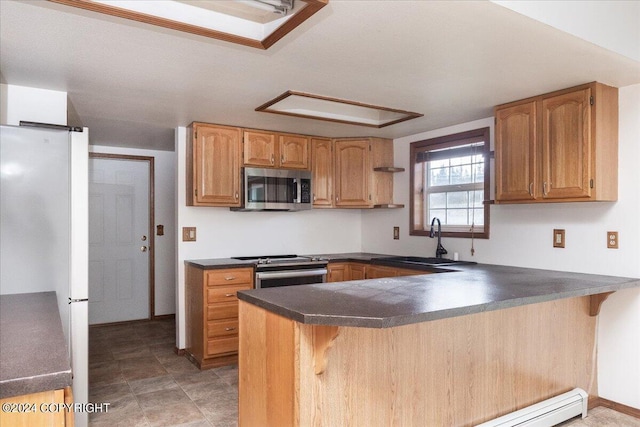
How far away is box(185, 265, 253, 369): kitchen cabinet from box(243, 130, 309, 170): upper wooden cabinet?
1070 mm

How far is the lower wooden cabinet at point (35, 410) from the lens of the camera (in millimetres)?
1051

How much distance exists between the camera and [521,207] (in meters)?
3.37

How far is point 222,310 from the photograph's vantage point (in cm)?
373

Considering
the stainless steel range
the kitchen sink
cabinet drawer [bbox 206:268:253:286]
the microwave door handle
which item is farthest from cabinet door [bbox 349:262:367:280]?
cabinet drawer [bbox 206:268:253:286]

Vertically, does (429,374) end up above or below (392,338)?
below

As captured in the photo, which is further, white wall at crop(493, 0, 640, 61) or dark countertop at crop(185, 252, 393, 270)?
dark countertop at crop(185, 252, 393, 270)

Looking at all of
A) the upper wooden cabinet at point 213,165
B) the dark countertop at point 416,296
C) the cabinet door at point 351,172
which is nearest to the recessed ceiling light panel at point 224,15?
the dark countertop at point 416,296

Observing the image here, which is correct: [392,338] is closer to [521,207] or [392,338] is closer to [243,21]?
[243,21]

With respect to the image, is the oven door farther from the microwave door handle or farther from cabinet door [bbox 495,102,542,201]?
cabinet door [bbox 495,102,542,201]

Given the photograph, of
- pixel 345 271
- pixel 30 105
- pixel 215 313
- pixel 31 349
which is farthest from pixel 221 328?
pixel 31 349

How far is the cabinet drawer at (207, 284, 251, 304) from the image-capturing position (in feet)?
12.0

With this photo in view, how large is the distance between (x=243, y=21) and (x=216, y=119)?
176 cm

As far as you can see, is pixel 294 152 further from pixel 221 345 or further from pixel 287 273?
pixel 221 345

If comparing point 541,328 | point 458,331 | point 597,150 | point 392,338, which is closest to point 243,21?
point 392,338
